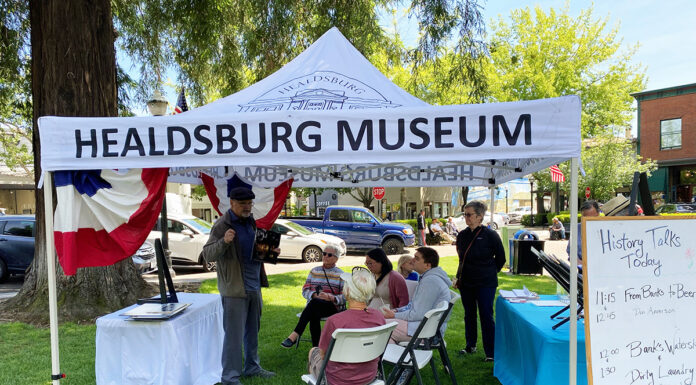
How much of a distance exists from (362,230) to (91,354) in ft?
37.7

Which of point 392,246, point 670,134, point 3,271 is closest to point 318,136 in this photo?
point 3,271

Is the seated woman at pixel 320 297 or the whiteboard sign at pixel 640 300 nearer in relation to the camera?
the whiteboard sign at pixel 640 300

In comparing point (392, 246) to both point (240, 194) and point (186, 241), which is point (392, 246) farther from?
point (240, 194)

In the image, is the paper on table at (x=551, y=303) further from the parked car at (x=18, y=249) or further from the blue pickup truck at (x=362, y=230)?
the blue pickup truck at (x=362, y=230)

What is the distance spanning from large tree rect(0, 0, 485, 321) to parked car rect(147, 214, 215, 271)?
3.61 metres

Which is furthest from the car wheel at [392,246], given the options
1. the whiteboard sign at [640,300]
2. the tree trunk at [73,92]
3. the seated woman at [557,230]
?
the whiteboard sign at [640,300]

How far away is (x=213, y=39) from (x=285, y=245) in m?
6.93

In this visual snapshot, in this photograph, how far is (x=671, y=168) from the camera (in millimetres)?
31750

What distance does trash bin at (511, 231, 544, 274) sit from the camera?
420 inches

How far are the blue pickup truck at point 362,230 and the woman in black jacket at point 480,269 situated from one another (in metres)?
11.1

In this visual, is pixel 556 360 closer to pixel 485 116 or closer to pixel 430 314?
pixel 430 314

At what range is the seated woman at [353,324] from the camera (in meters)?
3.04

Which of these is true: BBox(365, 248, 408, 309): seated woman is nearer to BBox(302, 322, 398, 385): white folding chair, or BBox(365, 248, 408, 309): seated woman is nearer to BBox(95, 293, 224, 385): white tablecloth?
BBox(302, 322, 398, 385): white folding chair

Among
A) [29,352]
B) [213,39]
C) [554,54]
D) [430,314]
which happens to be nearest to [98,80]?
[213,39]
